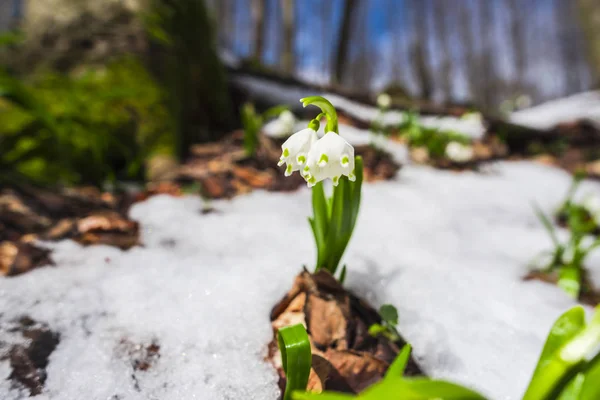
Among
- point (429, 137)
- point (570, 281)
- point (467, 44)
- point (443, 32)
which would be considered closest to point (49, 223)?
point (570, 281)

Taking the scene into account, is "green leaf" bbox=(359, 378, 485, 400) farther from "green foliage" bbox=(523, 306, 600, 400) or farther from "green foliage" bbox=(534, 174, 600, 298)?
"green foliage" bbox=(534, 174, 600, 298)

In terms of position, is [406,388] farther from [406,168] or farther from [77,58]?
[77,58]

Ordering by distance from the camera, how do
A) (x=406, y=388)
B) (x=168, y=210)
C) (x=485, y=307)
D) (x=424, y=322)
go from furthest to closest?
1. (x=168, y=210)
2. (x=485, y=307)
3. (x=424, y=322)
4. (x=406, y=388)

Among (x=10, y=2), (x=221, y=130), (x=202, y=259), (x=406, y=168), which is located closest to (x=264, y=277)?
(x=202, y=259)

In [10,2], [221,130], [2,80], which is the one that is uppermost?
[10,2]

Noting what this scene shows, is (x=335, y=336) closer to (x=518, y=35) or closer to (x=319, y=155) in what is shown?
(x=319, y=155)

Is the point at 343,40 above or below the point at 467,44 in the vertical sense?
below
